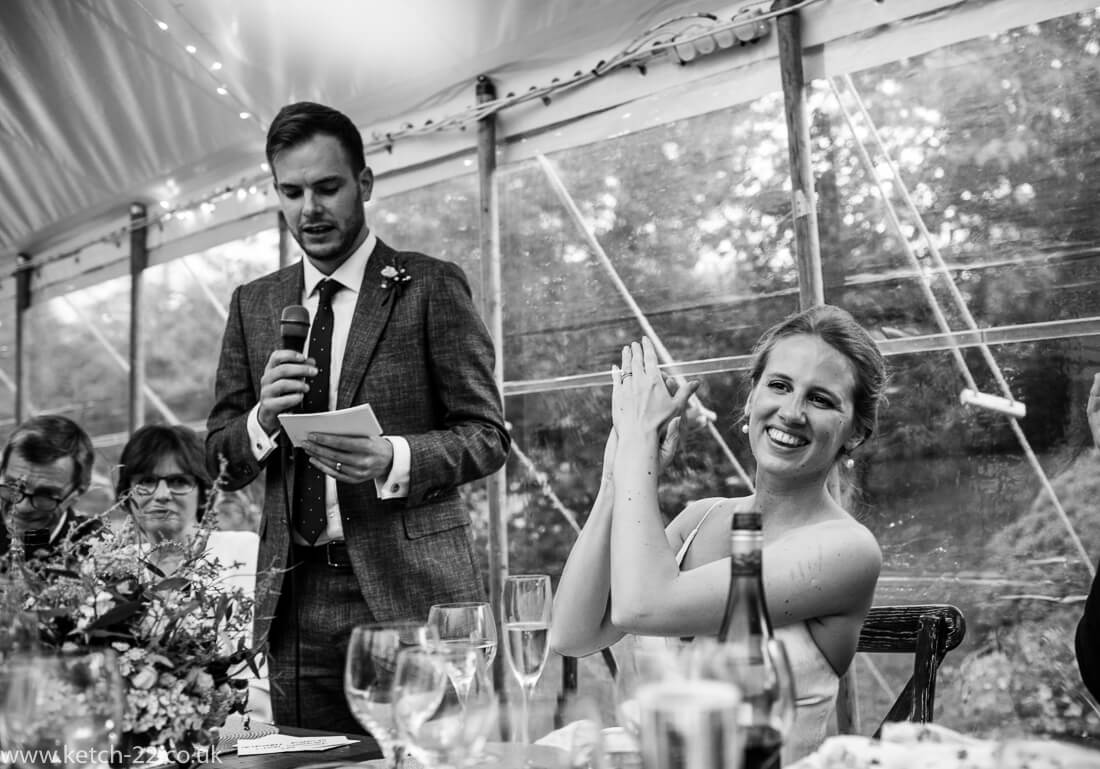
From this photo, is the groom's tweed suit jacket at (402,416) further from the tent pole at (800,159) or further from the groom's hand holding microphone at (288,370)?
the tent pole at (800,159)

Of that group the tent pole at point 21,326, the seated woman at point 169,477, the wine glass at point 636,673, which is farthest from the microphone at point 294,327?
the tent pole at point 21,326

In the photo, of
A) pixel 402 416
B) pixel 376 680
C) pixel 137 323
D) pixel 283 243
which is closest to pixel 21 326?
pixel 137 323

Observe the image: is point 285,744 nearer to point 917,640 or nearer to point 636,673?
point 636,673

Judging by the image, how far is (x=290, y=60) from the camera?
3.91m

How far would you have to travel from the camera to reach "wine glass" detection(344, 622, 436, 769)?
2.97 ft

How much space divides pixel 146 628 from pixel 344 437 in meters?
0.75

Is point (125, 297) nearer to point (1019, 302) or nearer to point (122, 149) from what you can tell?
point (122, 149)

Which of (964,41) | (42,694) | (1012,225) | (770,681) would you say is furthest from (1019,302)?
(42,694)

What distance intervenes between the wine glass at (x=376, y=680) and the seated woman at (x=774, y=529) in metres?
0.52

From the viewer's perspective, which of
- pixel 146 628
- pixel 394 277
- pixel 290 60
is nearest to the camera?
pixel 146 628

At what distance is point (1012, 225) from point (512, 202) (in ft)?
6.38

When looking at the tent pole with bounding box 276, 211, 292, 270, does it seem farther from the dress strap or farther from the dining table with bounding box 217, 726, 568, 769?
the dining table with bounding box 217, 726, 568, 769

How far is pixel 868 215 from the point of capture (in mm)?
3301

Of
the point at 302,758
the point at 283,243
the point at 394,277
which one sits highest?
the point at 283,243
